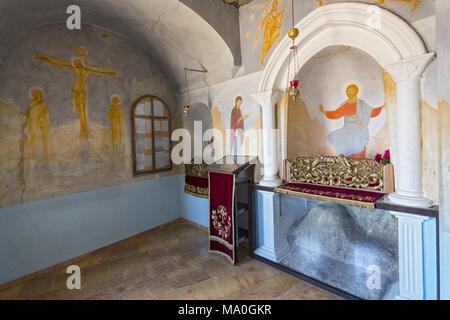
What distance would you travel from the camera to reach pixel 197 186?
17.1ft

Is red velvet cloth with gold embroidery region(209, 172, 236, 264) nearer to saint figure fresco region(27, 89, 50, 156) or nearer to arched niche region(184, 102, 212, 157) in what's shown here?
arched niche region(184, 102, 212, 157)

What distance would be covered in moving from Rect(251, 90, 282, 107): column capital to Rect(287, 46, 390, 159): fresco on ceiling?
0.33 meters

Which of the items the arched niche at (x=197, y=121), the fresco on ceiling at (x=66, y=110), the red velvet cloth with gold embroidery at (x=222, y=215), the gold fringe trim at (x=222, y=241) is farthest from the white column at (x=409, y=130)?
the fresco on ceiling at (x=66, y=110)

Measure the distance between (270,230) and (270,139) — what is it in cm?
144

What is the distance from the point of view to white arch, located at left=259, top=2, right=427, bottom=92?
2.24 meters

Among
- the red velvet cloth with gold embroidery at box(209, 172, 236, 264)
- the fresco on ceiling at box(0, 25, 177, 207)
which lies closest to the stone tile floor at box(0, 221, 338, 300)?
the red velvet cloth with gold embroidery at box(209, 172, 236, 264)

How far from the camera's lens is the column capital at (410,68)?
2115mm

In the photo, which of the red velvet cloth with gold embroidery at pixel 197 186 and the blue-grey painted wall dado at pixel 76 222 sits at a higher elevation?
the red velvet cloth with gold embroidery at pixel 197 186

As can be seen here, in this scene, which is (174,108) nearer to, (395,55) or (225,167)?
(225,167)

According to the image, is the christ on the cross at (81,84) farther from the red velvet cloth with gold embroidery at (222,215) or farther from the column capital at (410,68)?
the column capital at (410,68)

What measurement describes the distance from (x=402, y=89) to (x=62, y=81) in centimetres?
475
